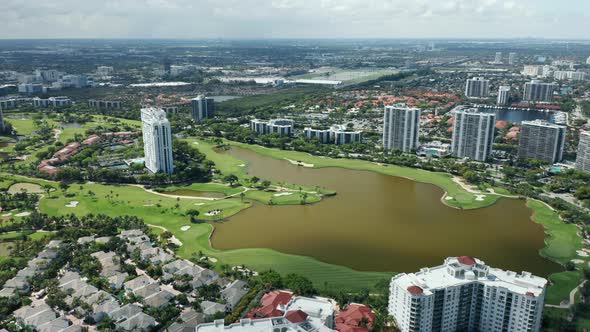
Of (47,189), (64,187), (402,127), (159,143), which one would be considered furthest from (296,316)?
(402,127)

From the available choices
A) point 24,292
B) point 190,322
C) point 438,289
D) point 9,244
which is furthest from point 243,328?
point 9,244

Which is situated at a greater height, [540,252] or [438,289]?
[438,289]

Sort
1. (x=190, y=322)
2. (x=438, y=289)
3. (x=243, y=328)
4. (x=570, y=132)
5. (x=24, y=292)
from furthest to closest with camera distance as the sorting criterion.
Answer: (x=570, y=132), (x=24, y=292), (x=190, y=322), (x=438, y=289), (x=243, y=328)

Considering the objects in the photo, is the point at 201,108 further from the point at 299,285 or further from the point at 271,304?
the point at 271,304

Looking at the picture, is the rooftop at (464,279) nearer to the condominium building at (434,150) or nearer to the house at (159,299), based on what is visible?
the house at (159,299)

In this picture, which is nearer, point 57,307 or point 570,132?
point 57,307

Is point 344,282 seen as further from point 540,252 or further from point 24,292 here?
point 24,292

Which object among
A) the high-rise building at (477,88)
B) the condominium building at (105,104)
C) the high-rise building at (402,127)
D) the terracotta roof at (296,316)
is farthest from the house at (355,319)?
the high-rise building at (477,88)
